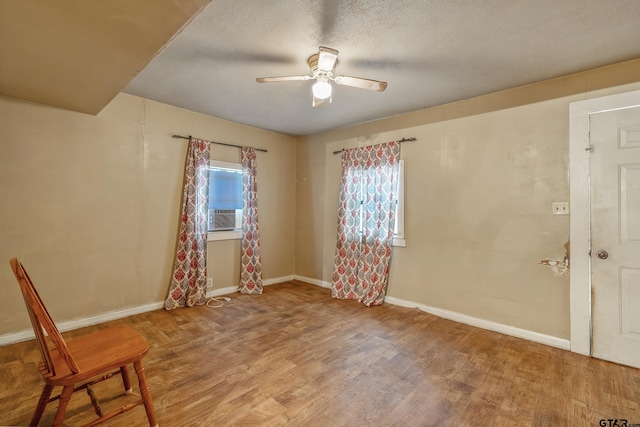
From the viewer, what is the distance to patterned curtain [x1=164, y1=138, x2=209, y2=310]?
3.60m

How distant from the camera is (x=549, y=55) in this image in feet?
7.51

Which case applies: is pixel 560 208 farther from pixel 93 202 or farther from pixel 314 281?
pixel 93 202

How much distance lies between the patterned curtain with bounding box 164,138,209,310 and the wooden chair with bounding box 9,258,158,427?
1747 millimetres

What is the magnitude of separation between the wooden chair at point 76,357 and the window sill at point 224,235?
7.02 feet

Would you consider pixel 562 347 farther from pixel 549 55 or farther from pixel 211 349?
pixel 211 349

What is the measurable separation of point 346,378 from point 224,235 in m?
2.73

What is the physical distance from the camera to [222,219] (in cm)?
417

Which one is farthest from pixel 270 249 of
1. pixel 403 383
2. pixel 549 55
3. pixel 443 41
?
pixel 549 55

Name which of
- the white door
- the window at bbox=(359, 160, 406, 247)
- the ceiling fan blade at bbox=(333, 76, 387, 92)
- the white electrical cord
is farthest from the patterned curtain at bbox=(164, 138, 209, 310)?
the white door

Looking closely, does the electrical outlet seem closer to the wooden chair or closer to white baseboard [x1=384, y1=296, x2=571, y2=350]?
white baseboard [x1=384, y1=296, x2=571, y2=350]

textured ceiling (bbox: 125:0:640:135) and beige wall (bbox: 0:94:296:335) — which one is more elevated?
textured ceiling (bbox: 125:0:640:135)

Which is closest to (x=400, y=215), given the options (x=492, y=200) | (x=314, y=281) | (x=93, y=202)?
(x=492, y=200)

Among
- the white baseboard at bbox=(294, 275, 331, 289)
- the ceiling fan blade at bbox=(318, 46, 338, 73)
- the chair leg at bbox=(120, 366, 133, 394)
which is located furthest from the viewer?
the white baseboard at bbox=(294, 275, 331, 289)

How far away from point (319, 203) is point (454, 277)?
2.35 metres
